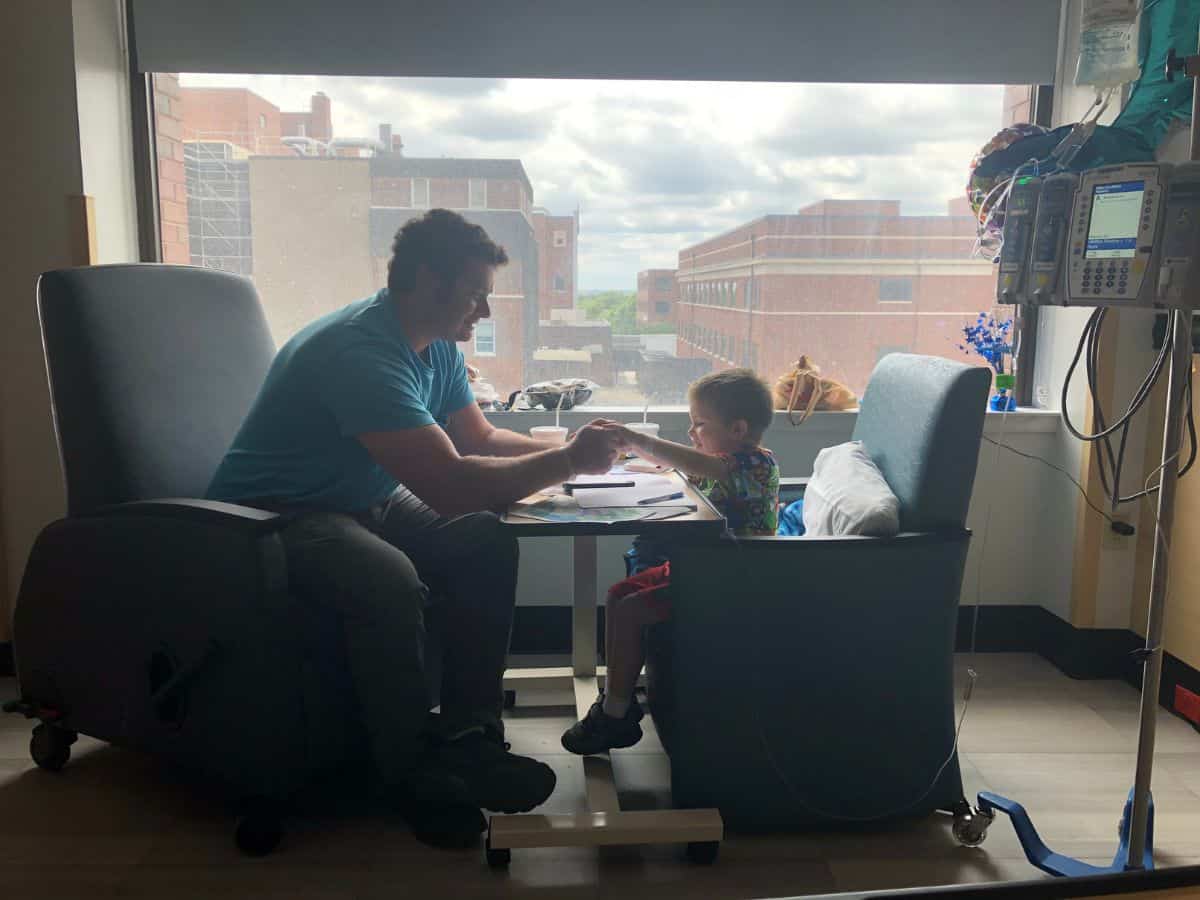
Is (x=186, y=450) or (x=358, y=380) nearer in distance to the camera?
(x=358, y=380)

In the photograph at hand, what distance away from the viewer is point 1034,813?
2.07 metres

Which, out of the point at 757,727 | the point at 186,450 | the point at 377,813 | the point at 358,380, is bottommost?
the point at 377,813

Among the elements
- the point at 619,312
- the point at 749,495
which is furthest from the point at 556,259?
the point at 749,495

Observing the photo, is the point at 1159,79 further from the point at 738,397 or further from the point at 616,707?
the point at 616,707

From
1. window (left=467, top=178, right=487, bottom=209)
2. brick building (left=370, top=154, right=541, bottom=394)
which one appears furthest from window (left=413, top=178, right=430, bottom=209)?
window (left=467, top=178, right=487, bottom=209)

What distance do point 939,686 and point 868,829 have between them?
32 centimetres

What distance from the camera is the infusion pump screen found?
167 centimetres

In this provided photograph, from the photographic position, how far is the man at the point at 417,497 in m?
1.89

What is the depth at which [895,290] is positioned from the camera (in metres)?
3.08

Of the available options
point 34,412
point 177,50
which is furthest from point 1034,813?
point 177,50

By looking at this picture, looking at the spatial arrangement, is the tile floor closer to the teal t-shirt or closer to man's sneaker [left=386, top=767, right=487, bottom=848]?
man's sneaker [left=386, top=767, right=487, bottom=848]

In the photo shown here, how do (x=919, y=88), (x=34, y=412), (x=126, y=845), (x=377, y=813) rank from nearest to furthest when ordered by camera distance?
(x=126, y=845) < (x=377, y=813) < (x=34, y=412) < (x=919, y=88)

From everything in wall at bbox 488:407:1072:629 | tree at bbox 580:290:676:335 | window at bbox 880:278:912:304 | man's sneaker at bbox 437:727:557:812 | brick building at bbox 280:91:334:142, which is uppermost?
brick building at bbox 280:91:334:142

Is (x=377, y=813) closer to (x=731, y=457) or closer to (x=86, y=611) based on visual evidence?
(x=86, y=611)
